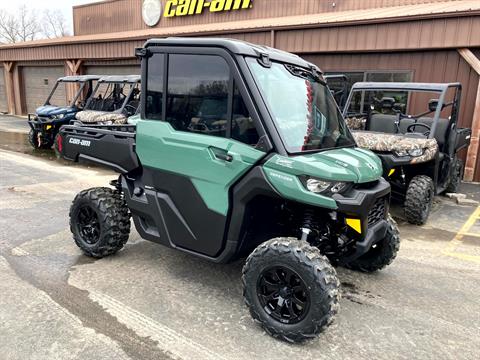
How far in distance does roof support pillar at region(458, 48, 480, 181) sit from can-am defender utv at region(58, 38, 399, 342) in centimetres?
622

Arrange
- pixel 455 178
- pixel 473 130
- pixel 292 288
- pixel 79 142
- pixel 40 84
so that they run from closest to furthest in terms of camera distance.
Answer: pixel 292 288
pixel 79 142
pixel 455 178
pixel 473 130
pixel 40 84

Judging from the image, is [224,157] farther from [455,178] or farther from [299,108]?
[455,178]

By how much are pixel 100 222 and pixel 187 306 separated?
4.54 ft

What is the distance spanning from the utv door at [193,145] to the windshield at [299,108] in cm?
22

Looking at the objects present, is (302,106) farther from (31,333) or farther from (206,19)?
(206,19)

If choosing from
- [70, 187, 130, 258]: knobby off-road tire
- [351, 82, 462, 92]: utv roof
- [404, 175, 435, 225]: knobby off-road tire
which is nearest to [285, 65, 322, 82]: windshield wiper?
[70, 187, 130, 258]: knobby off-road tire

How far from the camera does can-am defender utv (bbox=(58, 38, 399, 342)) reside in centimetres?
291

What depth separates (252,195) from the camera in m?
3.11

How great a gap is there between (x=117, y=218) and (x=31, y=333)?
142cm

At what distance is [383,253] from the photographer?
406 centimetres

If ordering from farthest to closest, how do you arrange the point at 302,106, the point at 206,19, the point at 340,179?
1. the point at 206,19
2. the point at 302,106
3. the point at 340,179

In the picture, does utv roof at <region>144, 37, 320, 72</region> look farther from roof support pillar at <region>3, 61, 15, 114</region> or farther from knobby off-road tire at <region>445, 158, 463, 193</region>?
roof support pillar at <region>3, 61, 15, 114</region>

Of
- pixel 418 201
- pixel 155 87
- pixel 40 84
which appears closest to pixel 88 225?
pixel 155 87

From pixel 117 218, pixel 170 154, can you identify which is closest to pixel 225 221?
pixel 170 154
